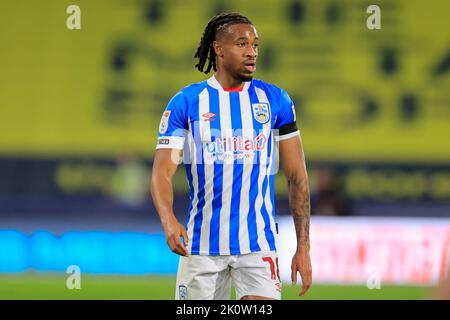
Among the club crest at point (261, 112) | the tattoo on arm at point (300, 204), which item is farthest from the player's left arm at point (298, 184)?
the club crest at point (261, 112)

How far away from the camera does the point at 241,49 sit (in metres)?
4.23

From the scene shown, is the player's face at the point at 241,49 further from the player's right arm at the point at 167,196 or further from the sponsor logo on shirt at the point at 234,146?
the player's right arm at the point at 167,196

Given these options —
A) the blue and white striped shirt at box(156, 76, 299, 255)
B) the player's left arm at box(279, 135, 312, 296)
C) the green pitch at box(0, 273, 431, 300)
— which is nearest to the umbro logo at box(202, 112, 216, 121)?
the blue and white striped shirt at box(156, 76, 299, 255)

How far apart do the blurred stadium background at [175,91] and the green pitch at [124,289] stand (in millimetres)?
2067

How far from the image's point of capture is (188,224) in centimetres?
430

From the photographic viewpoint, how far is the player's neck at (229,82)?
4340 mm

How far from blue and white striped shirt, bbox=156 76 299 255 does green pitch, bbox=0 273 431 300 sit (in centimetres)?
455

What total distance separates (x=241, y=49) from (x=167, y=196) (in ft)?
2.37

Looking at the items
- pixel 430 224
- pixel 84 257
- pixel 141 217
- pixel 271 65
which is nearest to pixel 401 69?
pixel 271 65

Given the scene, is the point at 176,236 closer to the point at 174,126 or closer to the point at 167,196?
the point at 167,196

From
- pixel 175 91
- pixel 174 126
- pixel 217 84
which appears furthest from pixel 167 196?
pixel 175 91

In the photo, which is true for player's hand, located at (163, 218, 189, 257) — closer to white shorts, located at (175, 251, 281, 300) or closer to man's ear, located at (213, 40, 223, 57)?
white shorts, located at (175, 251, 281, 300)

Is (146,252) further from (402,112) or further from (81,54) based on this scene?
(402,112)

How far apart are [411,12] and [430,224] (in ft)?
12.5
